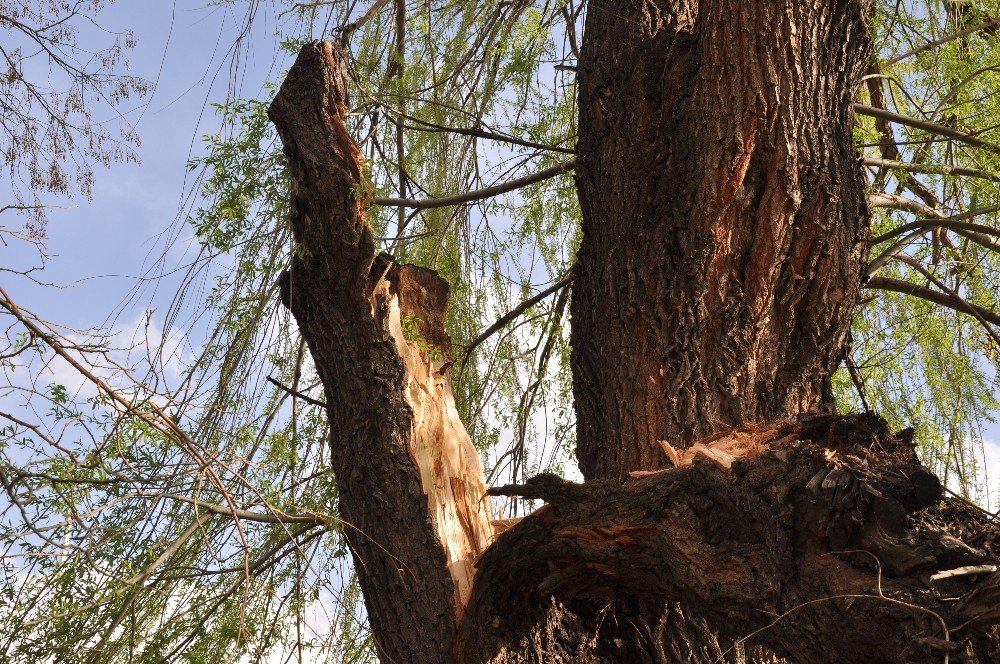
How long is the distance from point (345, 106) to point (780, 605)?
1.60 m

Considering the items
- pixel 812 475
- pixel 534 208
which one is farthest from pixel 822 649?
pixel 534 208

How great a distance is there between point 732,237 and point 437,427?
0.93 m

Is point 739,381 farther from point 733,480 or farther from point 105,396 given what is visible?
point 105,396

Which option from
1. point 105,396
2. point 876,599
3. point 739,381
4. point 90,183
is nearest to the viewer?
point 876,599

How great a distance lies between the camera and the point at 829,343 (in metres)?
2.49

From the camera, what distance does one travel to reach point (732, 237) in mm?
2436

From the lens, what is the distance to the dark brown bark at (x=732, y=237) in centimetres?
241

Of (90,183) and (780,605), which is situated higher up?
(90,183)

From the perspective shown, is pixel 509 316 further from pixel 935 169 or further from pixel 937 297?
pixel 935 169

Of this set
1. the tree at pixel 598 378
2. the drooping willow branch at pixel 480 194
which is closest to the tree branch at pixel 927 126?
the tree at pixel 598 378

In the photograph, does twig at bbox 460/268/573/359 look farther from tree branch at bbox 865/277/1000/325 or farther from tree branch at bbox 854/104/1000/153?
tree branch at bbox 854/104/1000/153

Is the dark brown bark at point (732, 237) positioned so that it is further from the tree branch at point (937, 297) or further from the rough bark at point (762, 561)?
the tree branch at point (937, 297)

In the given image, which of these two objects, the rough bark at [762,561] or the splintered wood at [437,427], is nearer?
the rough bark at [762,561]

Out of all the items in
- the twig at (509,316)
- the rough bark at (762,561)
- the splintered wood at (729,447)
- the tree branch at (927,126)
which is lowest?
the rough bark at (762,561)
